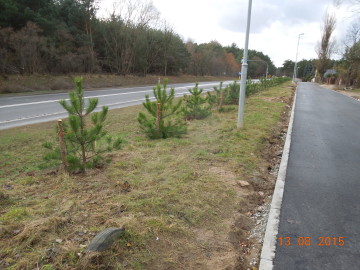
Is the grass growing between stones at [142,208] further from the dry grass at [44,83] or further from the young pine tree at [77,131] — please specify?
the dry grass at [44,83]

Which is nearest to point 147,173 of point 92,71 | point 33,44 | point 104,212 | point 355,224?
point 104,212

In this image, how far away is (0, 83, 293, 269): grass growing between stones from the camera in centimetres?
258

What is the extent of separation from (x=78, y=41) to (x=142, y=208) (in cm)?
2948

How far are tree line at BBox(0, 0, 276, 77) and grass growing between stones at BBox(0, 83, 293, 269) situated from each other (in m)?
19.6

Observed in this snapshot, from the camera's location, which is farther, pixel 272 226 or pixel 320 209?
pixel 320 209

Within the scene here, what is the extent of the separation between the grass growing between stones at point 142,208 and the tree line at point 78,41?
19595mm

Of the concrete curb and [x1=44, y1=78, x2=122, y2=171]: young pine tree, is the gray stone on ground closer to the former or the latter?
the concrete curb

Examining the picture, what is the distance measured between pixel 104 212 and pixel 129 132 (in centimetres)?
560

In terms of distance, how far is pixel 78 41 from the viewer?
2839 cm

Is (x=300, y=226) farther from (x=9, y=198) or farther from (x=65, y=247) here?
(x=9, y=198)

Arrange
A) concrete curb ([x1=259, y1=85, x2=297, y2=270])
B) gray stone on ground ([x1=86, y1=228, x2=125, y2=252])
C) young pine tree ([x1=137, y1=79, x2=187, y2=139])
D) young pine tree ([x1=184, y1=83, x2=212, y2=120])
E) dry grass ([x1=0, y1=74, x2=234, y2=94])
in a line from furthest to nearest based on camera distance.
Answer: dry grass ([x1=0, y1=74, x2=234, y2=94])
young pine tree ([x1=184, y1=83, x2=212, y2=120])
young pine tree ([x1=137, y1=79, x2=187, y2=139])
concrete curb ([x1=259, y1=85, x2=297, y2=270])
gray stone on ground ([x1=86, y1=228, x2=125, y2=252])

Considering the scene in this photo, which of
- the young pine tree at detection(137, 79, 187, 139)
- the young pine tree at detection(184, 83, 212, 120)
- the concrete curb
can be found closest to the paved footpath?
the concrete curb

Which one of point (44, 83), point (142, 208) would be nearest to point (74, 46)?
point (44, 83)

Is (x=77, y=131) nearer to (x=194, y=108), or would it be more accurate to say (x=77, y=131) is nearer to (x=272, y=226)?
(x=272, y=226)
